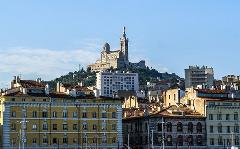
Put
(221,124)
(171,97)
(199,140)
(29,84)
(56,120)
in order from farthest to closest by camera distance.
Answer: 1. (171,97)
2. (221,124)
3. (199,140)
4. (29,84)
5. (56,120)

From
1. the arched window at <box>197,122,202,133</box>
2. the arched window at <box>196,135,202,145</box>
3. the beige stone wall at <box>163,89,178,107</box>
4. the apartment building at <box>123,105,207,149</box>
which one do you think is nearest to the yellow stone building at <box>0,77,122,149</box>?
the apartment building at <box>123,105,207,149</box>

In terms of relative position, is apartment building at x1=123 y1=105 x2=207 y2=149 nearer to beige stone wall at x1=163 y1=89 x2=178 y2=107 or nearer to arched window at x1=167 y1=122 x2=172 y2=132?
arched window at x1=167 y1=122 x2=172 y2=132

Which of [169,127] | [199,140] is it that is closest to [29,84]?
[169,127]

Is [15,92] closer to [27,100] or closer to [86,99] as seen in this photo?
[27,100]

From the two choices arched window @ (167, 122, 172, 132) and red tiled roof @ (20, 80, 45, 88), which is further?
arched window @ (167, 122, 172, 132)

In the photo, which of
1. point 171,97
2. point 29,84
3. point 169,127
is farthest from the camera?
point 171,97

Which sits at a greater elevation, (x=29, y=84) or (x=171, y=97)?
(x=29, y=84)

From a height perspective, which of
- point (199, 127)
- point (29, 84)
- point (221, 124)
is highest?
point (29, 84)

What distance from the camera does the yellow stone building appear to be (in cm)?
10875

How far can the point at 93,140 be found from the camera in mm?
113062

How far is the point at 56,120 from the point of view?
111812mm

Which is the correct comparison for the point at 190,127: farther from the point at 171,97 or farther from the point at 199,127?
the point at 171,97

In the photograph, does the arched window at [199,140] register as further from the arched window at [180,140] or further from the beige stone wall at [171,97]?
the beige stone wall at [171,97]

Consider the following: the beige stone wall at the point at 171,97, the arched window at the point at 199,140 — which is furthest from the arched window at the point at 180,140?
the beige stone wall at the point at 171,97
